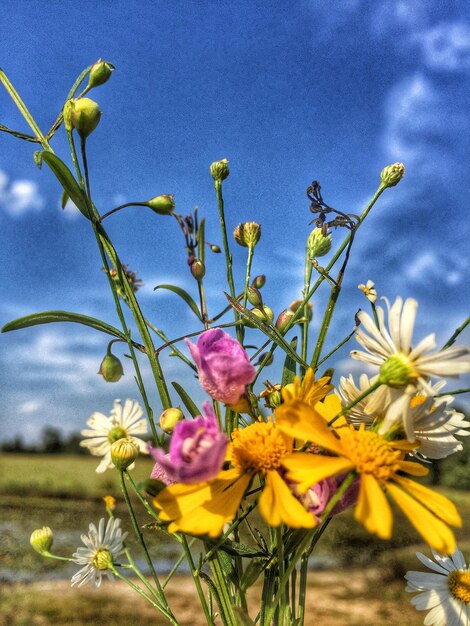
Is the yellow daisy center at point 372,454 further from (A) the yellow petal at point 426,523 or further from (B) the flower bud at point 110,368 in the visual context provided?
(B) the flower bud at point 110,368

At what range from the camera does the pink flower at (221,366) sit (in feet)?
1.02

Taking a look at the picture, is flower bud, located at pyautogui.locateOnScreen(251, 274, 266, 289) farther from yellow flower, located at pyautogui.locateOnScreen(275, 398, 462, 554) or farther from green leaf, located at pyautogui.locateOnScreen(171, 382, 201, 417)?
yellow flower, located at pyautogui.locateOnScreen(275, 398, 462, 554)

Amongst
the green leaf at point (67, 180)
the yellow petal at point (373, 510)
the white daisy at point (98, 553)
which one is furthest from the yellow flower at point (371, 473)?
the white daisy at point (98, 553)

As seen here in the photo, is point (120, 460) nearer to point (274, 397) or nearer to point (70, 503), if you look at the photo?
point (274, 397)

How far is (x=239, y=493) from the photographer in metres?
0.31

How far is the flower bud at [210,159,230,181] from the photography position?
1.69 ft

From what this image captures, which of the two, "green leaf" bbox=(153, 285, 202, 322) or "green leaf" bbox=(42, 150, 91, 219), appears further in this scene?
"green leaf" bbox=(153, 285, 202, 322)

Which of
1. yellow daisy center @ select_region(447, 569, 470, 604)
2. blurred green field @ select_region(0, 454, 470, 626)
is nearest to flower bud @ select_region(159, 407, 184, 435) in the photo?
yellow daisy center @ select_region(447, 569, 470, 604)

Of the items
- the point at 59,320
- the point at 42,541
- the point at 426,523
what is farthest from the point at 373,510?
the point at 42,541

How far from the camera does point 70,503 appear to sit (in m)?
4.07

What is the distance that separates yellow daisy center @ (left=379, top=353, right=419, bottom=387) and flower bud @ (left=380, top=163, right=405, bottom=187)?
0.67 ft

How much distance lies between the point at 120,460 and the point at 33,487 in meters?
4.28

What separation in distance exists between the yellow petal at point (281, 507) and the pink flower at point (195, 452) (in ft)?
0.12

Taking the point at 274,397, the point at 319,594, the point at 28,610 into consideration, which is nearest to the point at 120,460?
the point at 274,397
